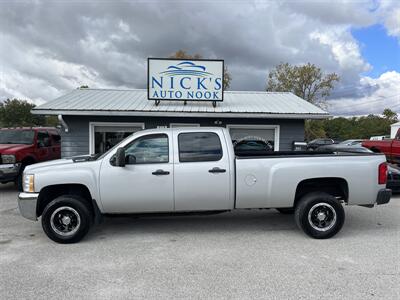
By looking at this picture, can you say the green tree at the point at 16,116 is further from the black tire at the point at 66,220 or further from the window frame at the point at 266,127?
the black tire at the point at 66,220

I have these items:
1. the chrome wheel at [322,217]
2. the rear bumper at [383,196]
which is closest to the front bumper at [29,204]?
the chrome wheel at [322,217]

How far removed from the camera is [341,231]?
598 cm

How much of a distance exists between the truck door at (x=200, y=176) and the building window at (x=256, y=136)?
20.2 feet

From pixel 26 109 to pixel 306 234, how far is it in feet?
176

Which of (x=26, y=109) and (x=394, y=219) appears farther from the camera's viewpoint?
(x=26, y=109)

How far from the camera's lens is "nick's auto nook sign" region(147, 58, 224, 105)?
453 inches

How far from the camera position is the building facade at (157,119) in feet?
35.1

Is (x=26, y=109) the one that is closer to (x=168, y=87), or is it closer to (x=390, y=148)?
(x=168, y=87)

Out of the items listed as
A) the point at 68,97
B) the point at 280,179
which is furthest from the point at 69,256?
the point at 68,97

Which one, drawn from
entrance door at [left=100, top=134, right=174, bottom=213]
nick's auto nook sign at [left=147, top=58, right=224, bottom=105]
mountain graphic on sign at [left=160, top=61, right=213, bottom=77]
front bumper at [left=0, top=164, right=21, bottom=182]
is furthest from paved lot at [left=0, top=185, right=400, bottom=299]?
mountain graphic on sign at [left=160, top=61, right=213, bottom=77]

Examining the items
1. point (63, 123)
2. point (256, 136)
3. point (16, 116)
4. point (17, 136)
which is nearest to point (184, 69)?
point (256, 136)

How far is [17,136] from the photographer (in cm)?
1112

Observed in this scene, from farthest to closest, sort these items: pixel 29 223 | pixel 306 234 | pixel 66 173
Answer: pixel 29 223 → pixel 306 234 → pixel 66 173

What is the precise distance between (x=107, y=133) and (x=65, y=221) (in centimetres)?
627
